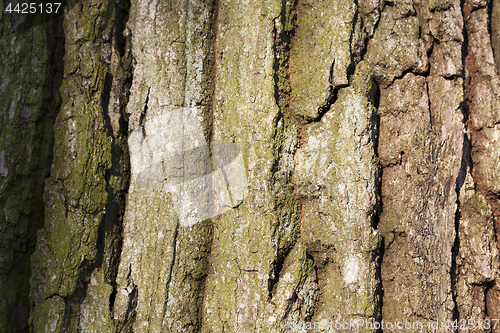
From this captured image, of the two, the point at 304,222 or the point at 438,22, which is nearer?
the point at 304,222

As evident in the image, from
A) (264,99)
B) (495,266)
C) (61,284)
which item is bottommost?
(61,284)

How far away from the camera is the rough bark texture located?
154 cm

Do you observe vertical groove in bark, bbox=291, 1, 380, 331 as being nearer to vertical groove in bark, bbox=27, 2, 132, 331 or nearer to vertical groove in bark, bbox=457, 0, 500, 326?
vertical groove in bark, bbox=457, 0, 500, 326

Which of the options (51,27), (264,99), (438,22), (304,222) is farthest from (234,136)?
(438,22)

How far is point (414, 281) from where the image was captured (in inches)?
62.9

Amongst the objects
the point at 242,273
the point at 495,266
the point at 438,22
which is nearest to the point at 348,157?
the point at 242,273

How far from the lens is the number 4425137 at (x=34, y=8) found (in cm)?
165

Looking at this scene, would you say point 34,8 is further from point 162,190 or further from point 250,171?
point 250,171

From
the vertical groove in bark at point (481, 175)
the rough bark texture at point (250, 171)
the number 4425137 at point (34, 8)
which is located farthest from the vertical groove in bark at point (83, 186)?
the vertical groove in bark at point (481, 175)

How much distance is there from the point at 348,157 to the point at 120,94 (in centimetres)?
116

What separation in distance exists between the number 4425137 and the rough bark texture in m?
0.07

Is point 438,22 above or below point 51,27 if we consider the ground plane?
above

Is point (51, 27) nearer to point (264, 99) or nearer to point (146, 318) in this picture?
point (264, 99)

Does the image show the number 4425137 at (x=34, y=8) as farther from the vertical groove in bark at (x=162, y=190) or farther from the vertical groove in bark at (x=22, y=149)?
the vertical groove in bark at (x=162, y=190)
